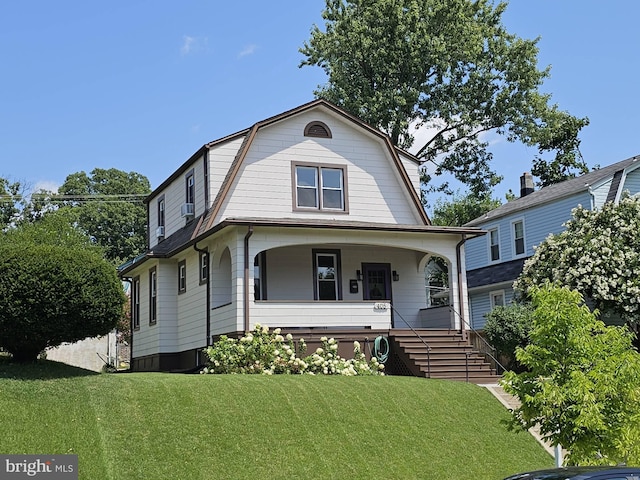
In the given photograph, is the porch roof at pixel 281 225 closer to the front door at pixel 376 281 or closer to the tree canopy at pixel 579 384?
the front door at pixel 376 281

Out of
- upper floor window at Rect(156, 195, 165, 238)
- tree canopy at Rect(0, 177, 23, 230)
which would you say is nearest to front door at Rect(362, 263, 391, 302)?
upper floor window at Rect(156, 195, 165, 238)

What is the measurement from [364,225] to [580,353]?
1130 cm

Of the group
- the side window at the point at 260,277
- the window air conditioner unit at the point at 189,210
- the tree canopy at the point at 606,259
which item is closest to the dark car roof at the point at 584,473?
the side window at the point at 260,277

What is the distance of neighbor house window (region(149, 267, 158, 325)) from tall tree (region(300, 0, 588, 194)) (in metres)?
14.5

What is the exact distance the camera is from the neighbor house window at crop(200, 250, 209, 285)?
850 inches

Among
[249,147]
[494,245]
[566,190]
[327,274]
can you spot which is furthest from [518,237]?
[249,147]

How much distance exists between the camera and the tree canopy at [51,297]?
13.3 metres

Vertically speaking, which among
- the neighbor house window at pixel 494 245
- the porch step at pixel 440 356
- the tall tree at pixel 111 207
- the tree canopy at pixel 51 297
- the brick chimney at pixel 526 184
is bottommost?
the porch step at pixel 440 356

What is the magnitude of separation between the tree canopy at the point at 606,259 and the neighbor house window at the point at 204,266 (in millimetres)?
9651

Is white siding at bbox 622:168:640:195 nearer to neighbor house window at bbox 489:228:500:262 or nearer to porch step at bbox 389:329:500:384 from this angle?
neighbor house window at bbox 489:228:500:262

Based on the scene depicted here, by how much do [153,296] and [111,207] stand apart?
141 ft

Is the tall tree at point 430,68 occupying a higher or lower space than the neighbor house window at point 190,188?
higher

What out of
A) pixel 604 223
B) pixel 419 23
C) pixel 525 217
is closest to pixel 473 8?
pixel 419 23

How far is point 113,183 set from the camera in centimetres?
7062
